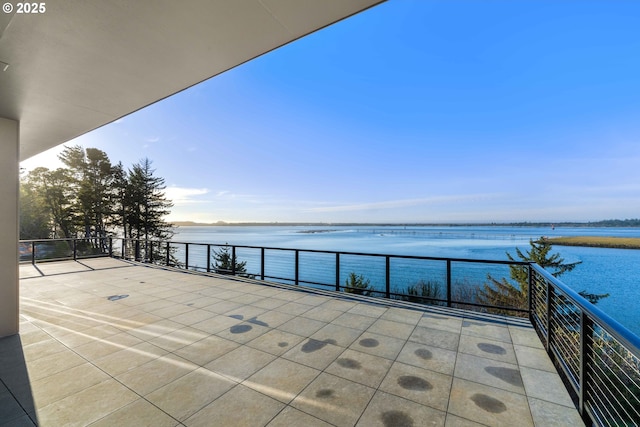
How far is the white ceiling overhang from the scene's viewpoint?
5.77ft

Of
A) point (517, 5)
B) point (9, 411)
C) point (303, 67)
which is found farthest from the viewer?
point (303, 67)

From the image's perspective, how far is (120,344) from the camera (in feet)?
10.3

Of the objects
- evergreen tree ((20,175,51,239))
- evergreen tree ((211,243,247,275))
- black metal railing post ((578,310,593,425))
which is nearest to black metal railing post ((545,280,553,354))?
black metal railing post ((578,310,593,425))

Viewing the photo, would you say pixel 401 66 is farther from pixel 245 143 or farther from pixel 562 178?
pixel 562 178

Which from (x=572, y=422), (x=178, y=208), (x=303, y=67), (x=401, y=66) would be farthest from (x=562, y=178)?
(x=178, y=208)

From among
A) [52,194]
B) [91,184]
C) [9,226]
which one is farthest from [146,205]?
[9,226]

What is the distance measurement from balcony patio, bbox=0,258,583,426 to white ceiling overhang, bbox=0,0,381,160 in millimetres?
3043

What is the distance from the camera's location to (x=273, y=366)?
8.57 ft

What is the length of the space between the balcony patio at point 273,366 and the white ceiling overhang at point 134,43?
3043mm

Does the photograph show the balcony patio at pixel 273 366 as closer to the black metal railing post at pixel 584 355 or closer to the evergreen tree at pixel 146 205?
the black metal railing post at pixel 584 355

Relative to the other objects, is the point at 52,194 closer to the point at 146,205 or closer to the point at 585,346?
the point at 146,205

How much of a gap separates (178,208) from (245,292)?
26.3 m

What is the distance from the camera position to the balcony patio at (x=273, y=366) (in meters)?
1.94

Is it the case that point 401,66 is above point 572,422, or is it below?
above
